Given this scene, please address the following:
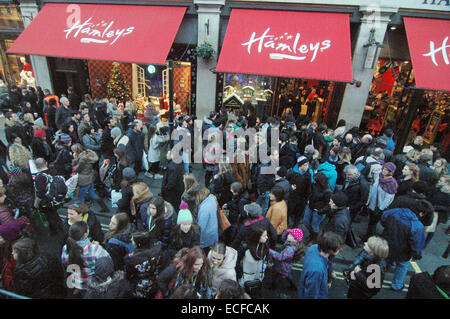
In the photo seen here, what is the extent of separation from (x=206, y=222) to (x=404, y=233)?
3.28 m

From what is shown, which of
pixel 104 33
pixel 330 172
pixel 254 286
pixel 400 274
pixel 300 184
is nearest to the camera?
pixel 254 286

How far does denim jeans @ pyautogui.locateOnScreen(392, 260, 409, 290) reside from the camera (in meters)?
4.54

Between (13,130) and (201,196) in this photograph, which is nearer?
(201,196)

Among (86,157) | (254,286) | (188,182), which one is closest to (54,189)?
(86,157)

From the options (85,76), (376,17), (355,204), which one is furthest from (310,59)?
(85,76)

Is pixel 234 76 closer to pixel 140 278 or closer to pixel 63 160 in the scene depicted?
pixel 63 160

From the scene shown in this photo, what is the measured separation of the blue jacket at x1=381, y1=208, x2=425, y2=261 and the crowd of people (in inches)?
0.7

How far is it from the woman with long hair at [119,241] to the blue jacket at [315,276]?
2.48 m

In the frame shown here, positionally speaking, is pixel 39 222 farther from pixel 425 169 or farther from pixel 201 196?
pixel 425 169

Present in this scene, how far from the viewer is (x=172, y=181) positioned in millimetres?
5730

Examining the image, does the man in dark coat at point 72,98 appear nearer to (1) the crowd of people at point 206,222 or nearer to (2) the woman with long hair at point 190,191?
(1) the crowd of people at point 206,222

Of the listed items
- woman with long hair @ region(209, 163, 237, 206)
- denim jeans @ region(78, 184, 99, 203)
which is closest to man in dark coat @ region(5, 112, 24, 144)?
denim jeans @ region(78, 184, 99, 203)

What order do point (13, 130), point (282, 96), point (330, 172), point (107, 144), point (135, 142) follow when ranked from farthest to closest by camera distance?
point (282, 96) → point (135, 142) → point (13, 130) → point (107, 144) → point (330, 172)
